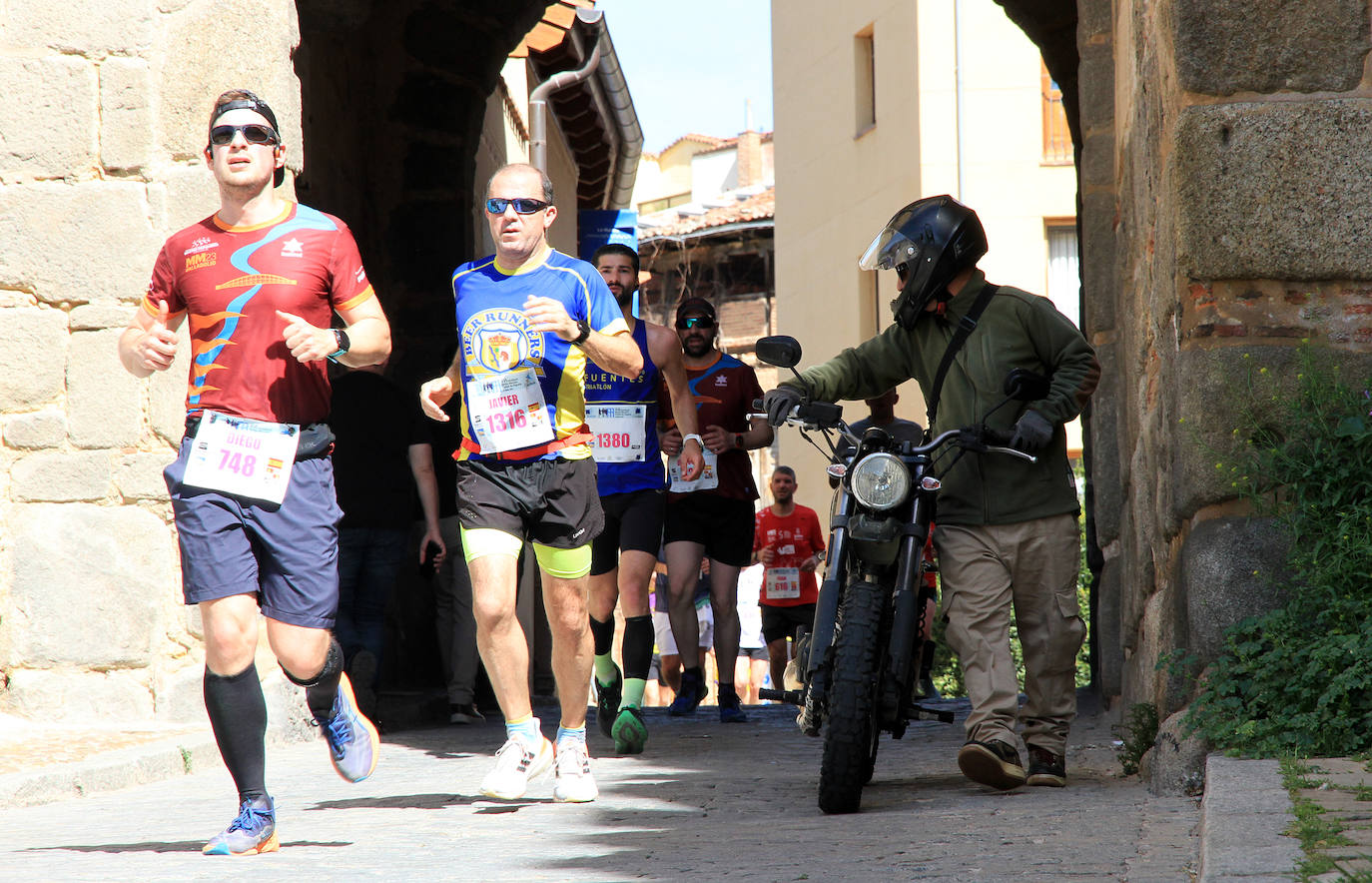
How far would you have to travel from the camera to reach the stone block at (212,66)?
7156 mm

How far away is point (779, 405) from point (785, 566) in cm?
697

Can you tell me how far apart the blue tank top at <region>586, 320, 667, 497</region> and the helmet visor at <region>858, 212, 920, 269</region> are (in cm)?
191

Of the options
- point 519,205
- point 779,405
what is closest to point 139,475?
point 519,205

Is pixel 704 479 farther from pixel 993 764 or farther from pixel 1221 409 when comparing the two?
pixel 1221 409

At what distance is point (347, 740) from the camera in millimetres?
4598

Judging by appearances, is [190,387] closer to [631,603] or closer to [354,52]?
[631,603]

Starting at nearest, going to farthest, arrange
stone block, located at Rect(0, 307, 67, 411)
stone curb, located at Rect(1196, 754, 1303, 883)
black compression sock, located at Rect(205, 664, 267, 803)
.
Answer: stone curb, located at Rect(1196, 754, 1303, 883) → black compression sock, located at Rect(205, 664, 267, 803) → stone block, located at Rect(0, 307, 67, 411)

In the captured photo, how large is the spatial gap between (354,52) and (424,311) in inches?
67.1

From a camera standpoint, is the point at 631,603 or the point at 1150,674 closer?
the point at 1150,674

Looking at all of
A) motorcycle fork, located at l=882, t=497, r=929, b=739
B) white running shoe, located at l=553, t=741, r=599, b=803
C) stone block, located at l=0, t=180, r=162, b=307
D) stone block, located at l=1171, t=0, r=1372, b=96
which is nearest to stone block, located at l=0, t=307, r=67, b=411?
stone block, located at l=0, t=180, r=162, b=307

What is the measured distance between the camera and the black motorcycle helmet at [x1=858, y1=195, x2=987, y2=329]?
5.39 meters

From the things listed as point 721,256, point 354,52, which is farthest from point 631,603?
point 721,256

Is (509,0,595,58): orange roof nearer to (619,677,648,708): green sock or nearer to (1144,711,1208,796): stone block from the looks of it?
(619,677,648,708): green sock

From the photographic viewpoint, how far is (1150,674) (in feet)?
18.7
